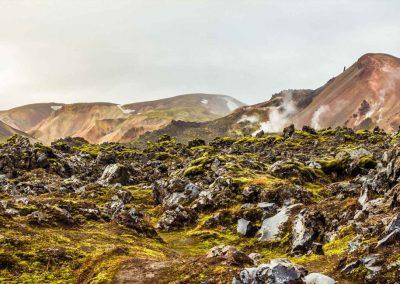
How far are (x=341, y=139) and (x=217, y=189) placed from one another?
80040 mm

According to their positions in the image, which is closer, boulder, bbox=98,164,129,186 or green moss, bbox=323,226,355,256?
green moss, bbox=323,226,355,256

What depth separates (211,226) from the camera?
50.1 meters

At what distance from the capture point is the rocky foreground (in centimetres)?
2280

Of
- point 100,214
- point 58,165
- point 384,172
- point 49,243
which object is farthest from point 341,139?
point 49,243

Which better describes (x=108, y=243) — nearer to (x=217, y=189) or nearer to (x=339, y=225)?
(x=339, y=225)

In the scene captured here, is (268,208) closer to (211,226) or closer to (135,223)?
(211,226)

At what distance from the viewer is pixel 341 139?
129 metres

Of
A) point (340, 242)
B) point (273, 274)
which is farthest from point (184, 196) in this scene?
point (273, 274)

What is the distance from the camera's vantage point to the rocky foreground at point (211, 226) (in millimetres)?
22797

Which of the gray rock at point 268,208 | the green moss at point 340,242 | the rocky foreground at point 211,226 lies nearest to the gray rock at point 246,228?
the rocky foreground at point 211,226

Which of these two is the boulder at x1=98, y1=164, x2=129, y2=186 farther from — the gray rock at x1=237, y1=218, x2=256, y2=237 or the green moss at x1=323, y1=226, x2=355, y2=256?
the green moss at x1=323, y1=226, x2=355, y2=256

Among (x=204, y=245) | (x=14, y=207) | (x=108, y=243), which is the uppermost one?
(x=14, y=207)

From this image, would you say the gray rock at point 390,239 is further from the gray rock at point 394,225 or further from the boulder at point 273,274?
the boulder at point 273,274

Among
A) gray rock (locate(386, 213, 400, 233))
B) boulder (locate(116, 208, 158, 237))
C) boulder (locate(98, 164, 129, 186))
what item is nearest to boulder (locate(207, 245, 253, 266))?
gray rock (locate(386, 213, 400, 233))
